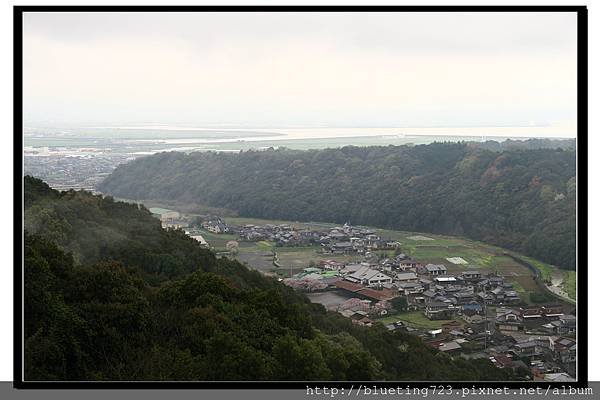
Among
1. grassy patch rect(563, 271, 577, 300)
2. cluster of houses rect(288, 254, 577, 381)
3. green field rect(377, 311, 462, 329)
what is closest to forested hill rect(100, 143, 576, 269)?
cluster of houses rect(288, 254, 577, 381)

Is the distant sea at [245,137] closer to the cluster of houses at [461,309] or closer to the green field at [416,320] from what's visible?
the cluster of houses at [461,309]

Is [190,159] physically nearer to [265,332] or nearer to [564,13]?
[265,332]

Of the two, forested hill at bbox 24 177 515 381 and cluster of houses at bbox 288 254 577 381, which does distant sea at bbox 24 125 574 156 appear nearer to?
forested hill at bbox 24 177 515 381

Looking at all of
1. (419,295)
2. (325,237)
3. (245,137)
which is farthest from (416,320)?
(245,137)

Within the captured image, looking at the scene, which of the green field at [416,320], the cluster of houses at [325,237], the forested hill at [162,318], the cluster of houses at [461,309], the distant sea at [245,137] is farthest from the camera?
the distant sea at [245,137]

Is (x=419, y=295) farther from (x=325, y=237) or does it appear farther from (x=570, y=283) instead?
(x=570, y=283)

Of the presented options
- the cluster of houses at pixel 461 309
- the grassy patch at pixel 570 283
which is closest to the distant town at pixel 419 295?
the cluster of houses at pixel 461 309
